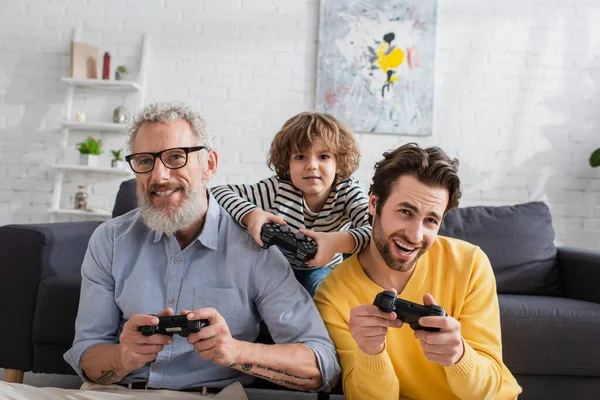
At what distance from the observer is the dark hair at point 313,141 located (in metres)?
2.05

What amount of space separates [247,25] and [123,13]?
89 centimetres

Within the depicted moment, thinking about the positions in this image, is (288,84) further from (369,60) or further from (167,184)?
(167,184)

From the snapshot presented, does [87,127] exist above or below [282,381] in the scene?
above

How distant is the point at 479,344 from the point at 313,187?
79cm

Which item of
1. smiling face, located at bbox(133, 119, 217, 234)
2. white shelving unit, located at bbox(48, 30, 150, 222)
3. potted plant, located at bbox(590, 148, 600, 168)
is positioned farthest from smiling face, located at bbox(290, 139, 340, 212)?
potted plant, located at bbox(590, 148, 600, 168)

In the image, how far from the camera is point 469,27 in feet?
13.8

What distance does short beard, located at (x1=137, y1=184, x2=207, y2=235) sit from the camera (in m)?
1.56

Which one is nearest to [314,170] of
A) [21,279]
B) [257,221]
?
[257,221]

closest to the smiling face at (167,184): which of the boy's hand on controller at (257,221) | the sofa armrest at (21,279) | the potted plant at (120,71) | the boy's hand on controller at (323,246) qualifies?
the boy's hand on controller at (257,221)

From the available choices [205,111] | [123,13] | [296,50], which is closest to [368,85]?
Answer: [296,50]

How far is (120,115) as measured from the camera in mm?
4090

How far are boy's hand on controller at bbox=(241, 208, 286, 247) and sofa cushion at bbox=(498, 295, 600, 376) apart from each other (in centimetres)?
106

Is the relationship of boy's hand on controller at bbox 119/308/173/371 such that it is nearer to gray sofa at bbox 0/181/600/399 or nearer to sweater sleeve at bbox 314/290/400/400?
sweater sleeve at bbox 314/290/400/400

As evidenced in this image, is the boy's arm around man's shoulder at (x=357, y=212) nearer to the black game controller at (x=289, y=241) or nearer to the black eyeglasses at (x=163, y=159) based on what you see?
the black game controller at (x=289, y=241)
